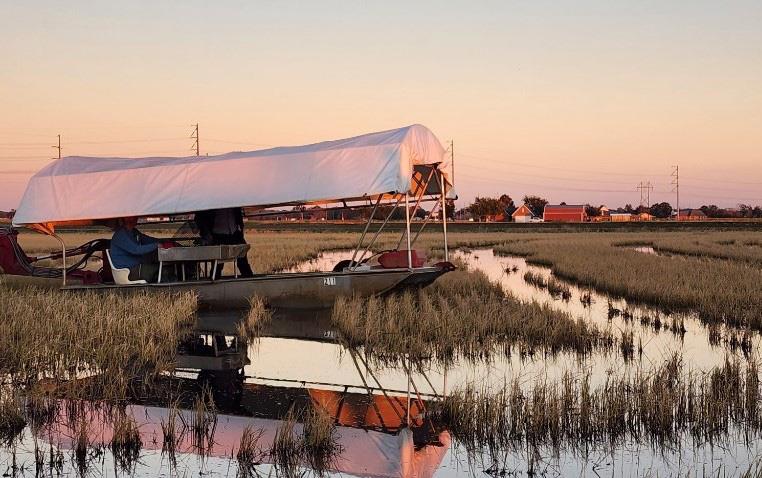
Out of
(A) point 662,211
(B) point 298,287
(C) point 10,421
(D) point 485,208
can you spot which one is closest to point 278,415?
(C) point 10,421

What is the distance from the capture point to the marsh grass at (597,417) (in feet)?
23.6

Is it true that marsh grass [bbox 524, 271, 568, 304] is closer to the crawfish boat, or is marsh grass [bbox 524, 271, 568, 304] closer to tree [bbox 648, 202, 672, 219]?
the crawfish boat

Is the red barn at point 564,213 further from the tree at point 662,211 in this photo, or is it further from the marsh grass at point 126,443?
the marsh grass at point 126,443

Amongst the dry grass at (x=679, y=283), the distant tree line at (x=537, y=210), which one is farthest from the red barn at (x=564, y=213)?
the dry grass at (x=679, y=283)

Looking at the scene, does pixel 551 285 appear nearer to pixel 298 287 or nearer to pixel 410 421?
pixel 298 287

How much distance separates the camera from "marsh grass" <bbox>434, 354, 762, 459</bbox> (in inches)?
284

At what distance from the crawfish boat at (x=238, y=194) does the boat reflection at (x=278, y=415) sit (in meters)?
4.31

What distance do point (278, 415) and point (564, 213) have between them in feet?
447

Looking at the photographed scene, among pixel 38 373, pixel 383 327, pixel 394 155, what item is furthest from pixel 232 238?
pixel 38 373

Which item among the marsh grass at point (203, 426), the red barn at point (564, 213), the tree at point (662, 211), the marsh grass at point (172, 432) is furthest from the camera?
the tree at point (662, 211)

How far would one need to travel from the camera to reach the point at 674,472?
20.8 feet

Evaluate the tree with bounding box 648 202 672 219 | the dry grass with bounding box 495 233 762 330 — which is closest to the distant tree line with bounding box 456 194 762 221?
the tree with bounding box 648 202 672 219

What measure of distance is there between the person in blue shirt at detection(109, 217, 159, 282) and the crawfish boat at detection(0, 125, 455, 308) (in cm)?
22

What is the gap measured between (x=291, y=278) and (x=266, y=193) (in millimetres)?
1534
